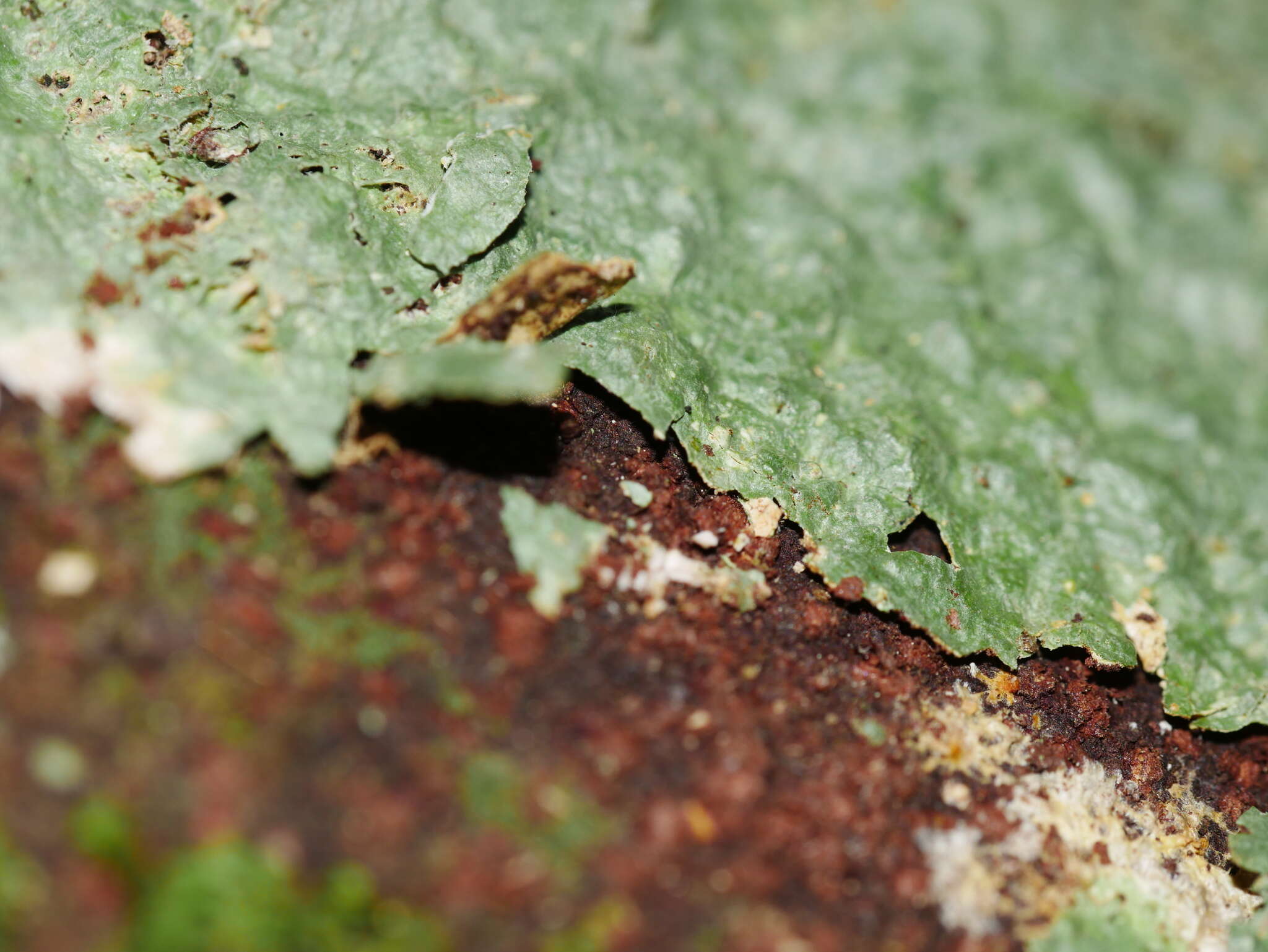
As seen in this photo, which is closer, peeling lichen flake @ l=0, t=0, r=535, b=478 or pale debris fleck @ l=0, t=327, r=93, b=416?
pale debris fleck @ l=0, t=327, r=93, b=416

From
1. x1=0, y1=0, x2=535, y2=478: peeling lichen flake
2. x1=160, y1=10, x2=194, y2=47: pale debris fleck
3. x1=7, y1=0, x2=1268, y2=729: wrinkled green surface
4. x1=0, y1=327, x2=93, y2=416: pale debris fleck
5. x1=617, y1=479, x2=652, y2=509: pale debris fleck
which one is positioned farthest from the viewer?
x1=160, y1=10, x2=194, y2=47: pale debris fleck

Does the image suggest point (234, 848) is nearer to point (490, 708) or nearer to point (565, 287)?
point (490, 708)

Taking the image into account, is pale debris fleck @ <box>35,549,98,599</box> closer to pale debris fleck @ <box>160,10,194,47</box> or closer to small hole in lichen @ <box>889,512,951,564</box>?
pale debris fleck @ <box>160,10,194,47</box>

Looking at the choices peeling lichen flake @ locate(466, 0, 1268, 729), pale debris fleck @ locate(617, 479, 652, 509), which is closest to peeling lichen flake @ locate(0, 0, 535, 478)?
peeling lichen flake @ locate(466, 0, 1268, 729)

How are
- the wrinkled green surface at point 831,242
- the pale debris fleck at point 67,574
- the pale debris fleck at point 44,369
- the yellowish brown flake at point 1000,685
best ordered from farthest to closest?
1. the yellowish brown flake at point 1000,685
2. the wrinkled green surface at point 831,242
3. the pale debris fleck at point 44,369
4. the pale debris fleck at point 67,574

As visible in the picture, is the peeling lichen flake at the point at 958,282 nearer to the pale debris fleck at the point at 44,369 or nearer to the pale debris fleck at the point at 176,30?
the pale debris fleck at the point at 176,30

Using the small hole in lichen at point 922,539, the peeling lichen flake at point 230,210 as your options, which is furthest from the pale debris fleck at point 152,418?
the small hole in lichen at point 922,539

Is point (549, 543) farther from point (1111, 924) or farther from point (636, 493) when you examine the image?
point (1111, 924)
